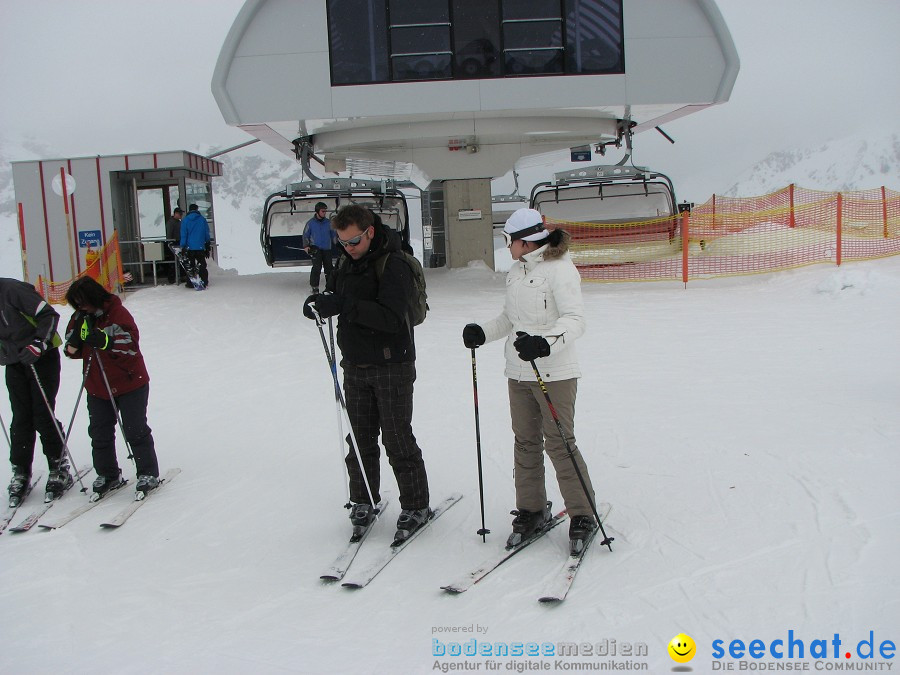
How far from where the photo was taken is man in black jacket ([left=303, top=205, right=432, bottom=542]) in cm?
399

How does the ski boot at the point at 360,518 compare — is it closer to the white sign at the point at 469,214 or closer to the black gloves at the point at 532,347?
the black gloves at the point at 532,347

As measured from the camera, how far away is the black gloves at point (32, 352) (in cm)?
525

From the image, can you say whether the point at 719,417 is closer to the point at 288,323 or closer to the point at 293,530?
the point at 293,530

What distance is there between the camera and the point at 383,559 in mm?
4086

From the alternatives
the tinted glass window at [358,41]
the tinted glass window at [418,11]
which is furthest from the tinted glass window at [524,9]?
the tinted glass window at [358,41]

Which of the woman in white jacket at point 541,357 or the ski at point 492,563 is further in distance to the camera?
the woman in white jacket at point 541,357

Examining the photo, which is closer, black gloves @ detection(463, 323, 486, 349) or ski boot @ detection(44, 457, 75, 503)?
black gloves @ detection(463, 323, 486, 349)

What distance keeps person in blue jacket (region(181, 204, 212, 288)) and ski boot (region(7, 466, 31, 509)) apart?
28.6 feet

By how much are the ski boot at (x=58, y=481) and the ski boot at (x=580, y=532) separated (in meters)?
3.67

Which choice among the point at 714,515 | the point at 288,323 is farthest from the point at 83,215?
the point at 714,515

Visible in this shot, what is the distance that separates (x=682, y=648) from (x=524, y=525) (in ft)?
4.02

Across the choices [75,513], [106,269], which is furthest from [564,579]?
[106,269]

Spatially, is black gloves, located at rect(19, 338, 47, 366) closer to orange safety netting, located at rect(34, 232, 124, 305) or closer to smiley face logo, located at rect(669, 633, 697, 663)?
smiley face logo, located at rect(669, 633, 697, 663)

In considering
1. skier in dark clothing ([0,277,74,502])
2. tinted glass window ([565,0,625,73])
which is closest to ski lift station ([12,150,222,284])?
tinted glass window ([565,0,625,73])
